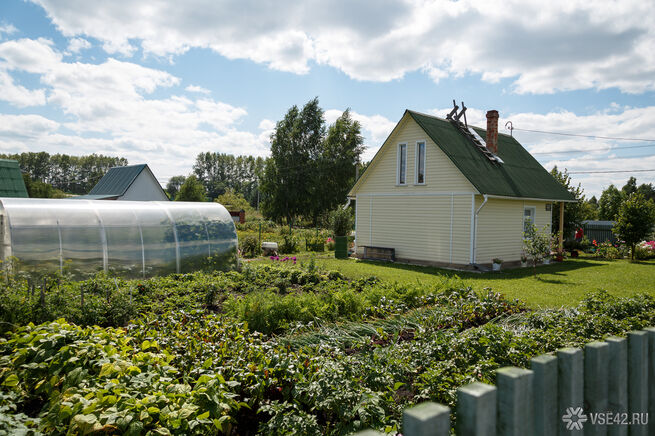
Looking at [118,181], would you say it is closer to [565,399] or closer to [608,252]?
[608,252]

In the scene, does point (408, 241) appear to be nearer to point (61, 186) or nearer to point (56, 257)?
point (56, 257)

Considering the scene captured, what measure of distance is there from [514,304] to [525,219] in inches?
494

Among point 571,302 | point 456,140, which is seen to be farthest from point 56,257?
point 456,140

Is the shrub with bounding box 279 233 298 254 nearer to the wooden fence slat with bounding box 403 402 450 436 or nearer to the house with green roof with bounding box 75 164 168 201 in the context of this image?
the house with green roof with bounding box 75 164 168 201

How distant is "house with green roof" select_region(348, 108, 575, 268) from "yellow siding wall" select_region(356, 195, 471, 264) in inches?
1.6

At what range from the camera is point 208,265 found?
40.4ft

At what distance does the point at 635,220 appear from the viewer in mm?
19250

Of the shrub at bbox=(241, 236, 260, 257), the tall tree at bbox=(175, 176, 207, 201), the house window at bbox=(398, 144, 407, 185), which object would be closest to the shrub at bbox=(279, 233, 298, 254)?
the shrub at bbox=(241, 236, 260, 257)

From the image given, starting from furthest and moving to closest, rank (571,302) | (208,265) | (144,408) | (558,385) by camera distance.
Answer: (208,265) < (571,302) < (144,408) < (558,385)

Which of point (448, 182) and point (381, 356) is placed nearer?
point (381, 356)

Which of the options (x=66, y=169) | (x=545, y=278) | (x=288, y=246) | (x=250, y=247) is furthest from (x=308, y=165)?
(x=66, y=169)

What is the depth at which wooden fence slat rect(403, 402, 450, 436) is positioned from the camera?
3.66ft

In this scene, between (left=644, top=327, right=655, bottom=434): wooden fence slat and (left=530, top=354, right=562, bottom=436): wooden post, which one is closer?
(left=530, top=354, right=562, bottom=436): wooden post

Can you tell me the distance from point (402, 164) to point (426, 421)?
17693 mm
